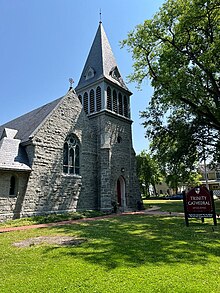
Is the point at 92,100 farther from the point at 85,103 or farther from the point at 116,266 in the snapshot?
the point at 116,266

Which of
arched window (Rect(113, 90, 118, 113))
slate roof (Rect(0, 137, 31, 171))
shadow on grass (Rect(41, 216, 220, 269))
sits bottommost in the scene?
shadow on grass (Rect(41, 216, 220, 269))

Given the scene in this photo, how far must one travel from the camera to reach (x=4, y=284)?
4.09 metres

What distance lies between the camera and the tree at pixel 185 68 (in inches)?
590

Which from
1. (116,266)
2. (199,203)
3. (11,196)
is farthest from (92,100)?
(116,266)

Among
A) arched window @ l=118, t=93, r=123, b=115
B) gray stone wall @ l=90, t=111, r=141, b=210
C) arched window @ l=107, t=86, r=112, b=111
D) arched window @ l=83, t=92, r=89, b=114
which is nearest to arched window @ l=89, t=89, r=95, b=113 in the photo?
arched window @ l=83, t=92, r=89, b=114

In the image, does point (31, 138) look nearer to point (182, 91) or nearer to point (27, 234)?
point (27, 234)

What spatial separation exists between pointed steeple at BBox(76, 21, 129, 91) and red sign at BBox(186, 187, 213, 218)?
1384 cm

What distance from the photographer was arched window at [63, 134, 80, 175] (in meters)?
16.8

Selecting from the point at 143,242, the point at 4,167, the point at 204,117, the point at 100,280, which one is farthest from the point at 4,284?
the point at 204,117

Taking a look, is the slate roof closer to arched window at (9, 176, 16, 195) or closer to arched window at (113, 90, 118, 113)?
arched window at (9, 176, 16, 195)

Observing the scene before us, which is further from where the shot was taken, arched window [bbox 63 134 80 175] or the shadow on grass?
arched window [bbox 63 134 80 175]

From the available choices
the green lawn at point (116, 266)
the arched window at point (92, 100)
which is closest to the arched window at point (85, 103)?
the arched window at point (92, 100)

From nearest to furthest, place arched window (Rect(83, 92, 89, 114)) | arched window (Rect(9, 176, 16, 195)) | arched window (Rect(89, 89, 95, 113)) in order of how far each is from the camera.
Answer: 1. arched window (Rect(9, 176, 16, 195))
2. arched window (Rect(89, 89, 95, 113))
3. arched window (Rect(83, 92, 89, 114))

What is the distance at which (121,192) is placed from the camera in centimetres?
2045
